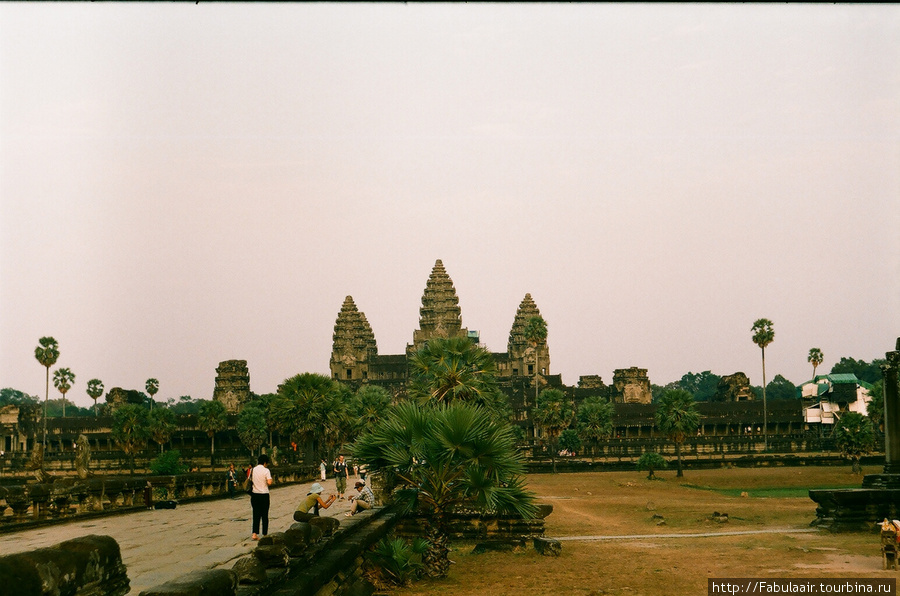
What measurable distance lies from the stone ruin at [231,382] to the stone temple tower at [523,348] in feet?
165

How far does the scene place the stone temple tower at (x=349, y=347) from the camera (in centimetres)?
17650

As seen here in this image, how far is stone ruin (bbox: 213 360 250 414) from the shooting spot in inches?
6481

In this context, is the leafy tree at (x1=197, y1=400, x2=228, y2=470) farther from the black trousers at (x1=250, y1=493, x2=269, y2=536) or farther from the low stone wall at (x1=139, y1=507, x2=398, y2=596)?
the black trousers at (x1=250, y1=493, x2=269, y2=536)

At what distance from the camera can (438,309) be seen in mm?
172500

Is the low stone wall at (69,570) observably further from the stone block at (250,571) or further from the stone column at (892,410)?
the stone column at (892,410)

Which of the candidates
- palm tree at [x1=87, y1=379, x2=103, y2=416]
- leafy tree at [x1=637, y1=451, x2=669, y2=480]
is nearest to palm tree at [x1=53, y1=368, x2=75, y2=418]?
palm tree at [x1=87, y1=379, x2=103, y2=416]

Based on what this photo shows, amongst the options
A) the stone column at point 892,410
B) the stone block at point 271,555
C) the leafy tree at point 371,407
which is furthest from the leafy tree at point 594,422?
the stone block at point 271,555

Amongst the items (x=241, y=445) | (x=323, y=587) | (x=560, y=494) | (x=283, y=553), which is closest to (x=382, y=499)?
(x=323, y=587)

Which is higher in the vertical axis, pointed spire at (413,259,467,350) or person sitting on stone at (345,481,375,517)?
pointed spire at (413,259,467,350)

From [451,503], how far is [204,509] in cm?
847

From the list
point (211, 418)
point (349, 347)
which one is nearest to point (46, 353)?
point (211, 418)

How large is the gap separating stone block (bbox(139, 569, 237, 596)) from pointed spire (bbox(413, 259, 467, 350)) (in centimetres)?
16172

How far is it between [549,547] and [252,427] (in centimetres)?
8611

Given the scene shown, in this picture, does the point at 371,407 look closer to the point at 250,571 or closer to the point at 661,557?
the point at 661,557
